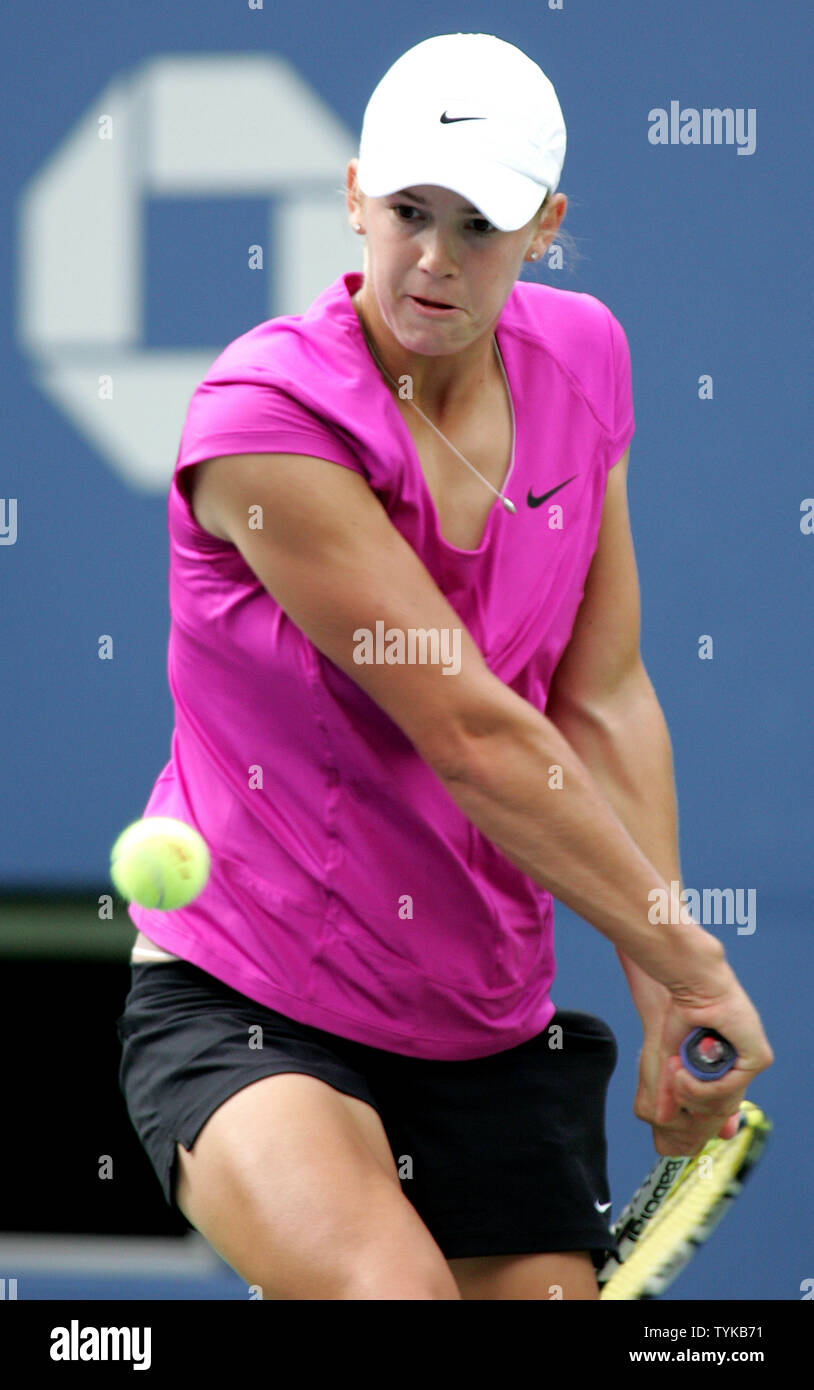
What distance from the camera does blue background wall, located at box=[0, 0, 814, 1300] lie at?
3.22m

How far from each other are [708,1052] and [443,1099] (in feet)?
0.90

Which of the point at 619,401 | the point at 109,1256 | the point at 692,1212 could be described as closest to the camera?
the point at 619,401

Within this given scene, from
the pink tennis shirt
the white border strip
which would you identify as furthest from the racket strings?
the white border strip

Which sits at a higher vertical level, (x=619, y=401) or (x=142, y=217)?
(x=142, y=217)

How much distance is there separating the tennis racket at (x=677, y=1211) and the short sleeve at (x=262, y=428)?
90 centimetres

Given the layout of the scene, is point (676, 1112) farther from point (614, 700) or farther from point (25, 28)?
point (25, 28)

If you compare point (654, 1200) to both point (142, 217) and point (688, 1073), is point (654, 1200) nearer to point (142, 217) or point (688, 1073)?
point (688, 1073)

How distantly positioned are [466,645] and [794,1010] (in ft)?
6.60

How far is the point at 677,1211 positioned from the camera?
197 centimetres

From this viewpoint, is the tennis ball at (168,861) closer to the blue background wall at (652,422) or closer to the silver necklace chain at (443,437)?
the silver necklace chain at (443,437)

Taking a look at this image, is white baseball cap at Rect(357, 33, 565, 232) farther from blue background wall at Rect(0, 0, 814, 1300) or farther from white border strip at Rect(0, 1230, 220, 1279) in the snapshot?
white border strip at Rect(0, 1230, 220, 1279)

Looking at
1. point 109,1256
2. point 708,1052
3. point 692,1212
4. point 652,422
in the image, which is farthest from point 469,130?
point 109,1256

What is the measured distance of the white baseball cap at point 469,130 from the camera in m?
1.43

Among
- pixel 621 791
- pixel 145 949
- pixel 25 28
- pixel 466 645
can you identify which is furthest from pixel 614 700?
pixel 25 28
